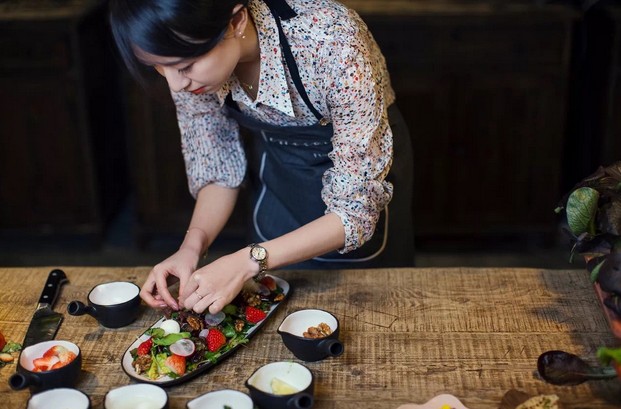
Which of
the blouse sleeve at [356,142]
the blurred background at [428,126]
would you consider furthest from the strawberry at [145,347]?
the blurred background at [428,126]

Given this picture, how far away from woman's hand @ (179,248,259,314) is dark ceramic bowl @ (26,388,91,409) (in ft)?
0.96

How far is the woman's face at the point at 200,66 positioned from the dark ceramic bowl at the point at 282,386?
20.6 inches

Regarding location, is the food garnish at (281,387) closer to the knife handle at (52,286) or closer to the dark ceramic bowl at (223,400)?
the dark ceramic bowl at (223,400)

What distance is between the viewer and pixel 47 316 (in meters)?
1.69

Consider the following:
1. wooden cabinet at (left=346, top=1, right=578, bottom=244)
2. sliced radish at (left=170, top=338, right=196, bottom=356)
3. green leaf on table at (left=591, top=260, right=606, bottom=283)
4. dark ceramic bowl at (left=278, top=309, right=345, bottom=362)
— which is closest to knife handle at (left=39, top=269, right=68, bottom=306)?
sliced radish at (left=170, top=338, right=196, bottom=356)

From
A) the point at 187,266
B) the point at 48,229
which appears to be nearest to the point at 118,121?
the point at 48,229

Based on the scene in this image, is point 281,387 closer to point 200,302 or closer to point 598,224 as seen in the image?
point 200,302

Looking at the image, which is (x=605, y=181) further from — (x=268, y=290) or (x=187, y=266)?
(x=187, y=266)

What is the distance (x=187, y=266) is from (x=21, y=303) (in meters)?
0.35

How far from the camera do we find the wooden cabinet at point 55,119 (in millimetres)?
3150

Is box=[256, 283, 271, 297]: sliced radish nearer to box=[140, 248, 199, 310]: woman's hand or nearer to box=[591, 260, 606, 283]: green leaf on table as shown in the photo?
box=[140, 248, 199, 310]: woman's hand

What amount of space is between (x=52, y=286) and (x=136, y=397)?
1.54ft

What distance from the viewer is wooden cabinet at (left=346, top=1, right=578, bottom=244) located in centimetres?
308

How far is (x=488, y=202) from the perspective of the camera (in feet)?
11.1
